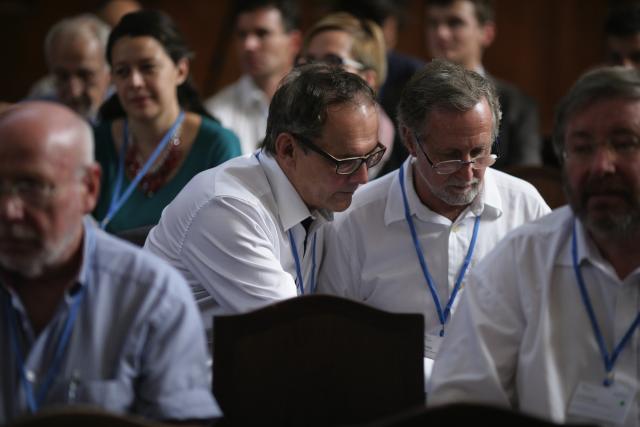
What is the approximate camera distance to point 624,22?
5.14 meters

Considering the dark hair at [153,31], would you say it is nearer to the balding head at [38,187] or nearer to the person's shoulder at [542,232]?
the balding head at [38,187]

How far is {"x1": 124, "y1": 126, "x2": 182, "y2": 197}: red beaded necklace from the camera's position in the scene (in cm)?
398

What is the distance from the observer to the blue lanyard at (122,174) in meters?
3.91

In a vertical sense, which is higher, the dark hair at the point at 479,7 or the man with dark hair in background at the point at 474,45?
the dark hair at the point at 479,7

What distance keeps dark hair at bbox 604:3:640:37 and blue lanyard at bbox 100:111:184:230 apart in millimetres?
2501

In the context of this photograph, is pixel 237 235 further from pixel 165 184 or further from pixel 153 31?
pixel 153 31

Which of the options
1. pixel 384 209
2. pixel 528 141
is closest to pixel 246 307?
pixel 384 209

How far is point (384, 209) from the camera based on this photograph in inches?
122

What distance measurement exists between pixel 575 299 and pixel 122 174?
7.72 ft

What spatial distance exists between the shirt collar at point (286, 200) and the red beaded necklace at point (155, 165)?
3.85 ft

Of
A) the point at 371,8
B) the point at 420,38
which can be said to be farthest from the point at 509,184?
the point at 420,38

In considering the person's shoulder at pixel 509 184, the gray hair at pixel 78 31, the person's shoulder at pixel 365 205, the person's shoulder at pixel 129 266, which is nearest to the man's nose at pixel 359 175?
the person's shoulder at pixel 365 205

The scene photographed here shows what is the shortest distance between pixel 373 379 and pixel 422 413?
0.64 metres

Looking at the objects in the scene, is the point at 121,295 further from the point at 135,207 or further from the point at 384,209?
the point at 135,207
